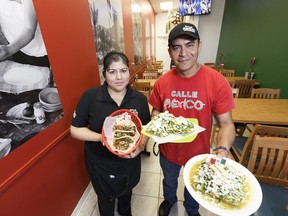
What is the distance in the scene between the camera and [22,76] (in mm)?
945

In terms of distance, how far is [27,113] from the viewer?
38.9 inches

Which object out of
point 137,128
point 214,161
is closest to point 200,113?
point 214,161

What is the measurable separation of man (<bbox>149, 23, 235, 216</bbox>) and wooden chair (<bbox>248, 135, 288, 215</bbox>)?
1.21ft

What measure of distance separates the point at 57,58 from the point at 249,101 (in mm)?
2663

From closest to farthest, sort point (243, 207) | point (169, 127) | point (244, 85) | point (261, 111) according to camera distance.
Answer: point (243, 207), point (169, 127), point (261, 111), point (244, 85)

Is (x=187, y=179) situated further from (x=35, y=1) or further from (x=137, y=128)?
(x=35, y=1)

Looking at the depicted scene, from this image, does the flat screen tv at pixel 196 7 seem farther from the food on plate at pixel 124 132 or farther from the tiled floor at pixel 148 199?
the food on plate at pixel 124 132

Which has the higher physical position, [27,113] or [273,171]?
[27,113]

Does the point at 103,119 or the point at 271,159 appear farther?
the point at 271,159

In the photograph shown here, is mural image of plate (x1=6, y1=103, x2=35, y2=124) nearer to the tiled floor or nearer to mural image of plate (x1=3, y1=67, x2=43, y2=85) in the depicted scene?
mural image of plate (x1=3, y1=67, x2=43, y2=85)

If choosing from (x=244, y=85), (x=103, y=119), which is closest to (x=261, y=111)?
(x=244, y=85)

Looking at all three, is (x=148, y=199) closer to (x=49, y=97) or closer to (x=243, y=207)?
(x=243, y=207)

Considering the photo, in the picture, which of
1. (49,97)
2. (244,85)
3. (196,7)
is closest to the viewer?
(49,97)

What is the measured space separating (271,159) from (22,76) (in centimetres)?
188
